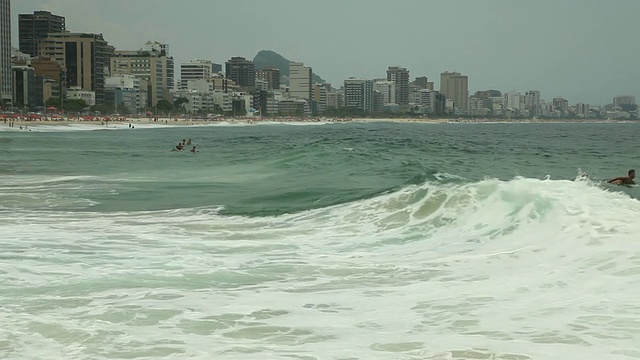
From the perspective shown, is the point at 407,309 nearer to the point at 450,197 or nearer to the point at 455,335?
the point at 455,335

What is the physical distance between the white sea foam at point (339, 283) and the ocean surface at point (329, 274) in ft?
0.09

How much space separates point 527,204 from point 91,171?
67.0 ft

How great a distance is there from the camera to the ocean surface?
21.3ft

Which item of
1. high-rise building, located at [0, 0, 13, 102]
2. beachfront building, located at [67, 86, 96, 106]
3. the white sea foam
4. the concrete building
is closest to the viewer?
the white sea foam

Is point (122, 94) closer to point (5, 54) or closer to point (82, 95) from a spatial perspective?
point (82, 95)

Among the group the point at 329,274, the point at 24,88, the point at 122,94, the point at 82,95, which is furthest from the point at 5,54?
the point at 329,274

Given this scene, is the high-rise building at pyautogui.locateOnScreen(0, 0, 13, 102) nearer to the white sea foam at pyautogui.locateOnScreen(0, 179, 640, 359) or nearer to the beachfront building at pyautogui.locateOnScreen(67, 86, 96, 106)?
the beachfront building at pyautogui.locateOnScreen(67, 86, 96, 106)

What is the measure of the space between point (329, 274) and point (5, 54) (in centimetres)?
17401

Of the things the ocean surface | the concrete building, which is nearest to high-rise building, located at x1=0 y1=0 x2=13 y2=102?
the concrete building

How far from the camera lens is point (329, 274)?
943cm

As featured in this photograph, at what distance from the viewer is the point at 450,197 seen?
1531 cm

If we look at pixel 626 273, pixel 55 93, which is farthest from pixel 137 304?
pixel 55 93

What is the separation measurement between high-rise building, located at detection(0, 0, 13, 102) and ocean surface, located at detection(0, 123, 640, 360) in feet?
519

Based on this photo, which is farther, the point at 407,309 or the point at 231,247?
the point at 231,247
